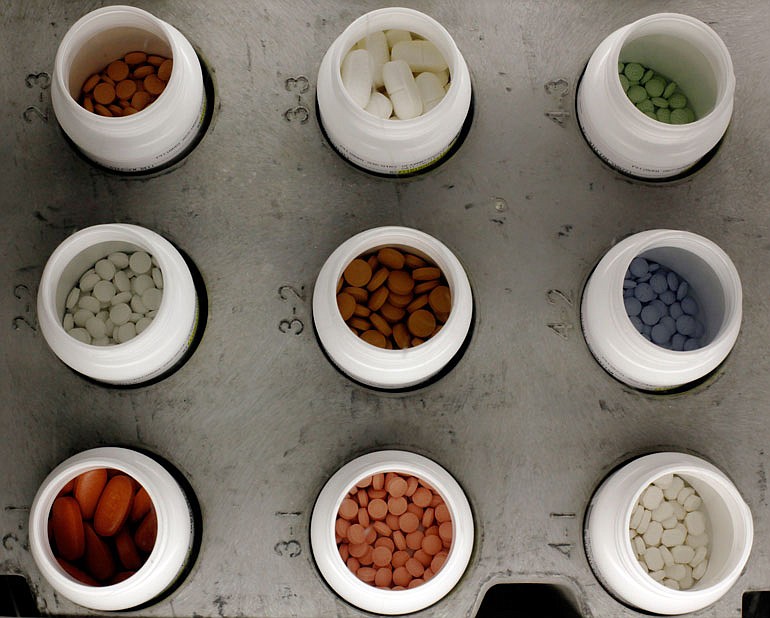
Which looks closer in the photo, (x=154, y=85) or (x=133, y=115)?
(x=133, y=115)

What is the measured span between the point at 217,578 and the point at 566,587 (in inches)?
18.8

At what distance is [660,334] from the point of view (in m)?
0.93

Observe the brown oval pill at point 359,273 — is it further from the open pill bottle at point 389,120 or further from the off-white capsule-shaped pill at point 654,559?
the off-white capsule-shaped pill at point 654,559

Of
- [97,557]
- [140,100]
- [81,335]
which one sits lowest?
[97,557]

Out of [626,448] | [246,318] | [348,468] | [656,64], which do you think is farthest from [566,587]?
[656,64]

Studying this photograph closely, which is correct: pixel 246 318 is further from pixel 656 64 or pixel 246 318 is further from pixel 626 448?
pixel 656 64

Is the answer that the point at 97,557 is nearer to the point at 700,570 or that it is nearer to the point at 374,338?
the point at 374,338

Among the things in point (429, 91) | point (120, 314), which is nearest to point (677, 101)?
point (429, 91)

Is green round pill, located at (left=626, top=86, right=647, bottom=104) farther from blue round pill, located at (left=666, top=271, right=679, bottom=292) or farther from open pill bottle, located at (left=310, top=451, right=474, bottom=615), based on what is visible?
open pill bottle, located at (left=310, top=451, right=474, bottom=615)

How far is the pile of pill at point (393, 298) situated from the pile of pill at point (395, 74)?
0.19 metres

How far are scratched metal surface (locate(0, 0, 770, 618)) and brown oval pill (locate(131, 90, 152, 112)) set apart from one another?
92mm

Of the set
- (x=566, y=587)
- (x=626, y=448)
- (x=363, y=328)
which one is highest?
(x=363, y=328)

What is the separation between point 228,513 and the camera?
37.0 inches

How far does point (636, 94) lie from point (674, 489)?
0.55m
